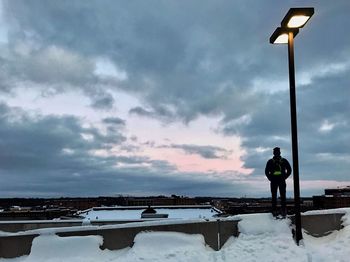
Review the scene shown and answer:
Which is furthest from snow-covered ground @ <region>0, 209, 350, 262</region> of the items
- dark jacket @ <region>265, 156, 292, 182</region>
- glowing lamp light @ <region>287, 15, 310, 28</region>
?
glowing lamp light @ <region>287, 15, 310, 28</region>

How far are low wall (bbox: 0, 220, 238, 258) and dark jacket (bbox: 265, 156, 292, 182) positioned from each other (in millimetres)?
1544

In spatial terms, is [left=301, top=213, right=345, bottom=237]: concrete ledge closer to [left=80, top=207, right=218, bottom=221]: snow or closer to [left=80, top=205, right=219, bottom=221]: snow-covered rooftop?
[left=80, top=205, right=219, bottom=221]: snow-covered rooftop

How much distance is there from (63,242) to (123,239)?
1.30 metres

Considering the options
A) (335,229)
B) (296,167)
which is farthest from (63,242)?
(335,229)

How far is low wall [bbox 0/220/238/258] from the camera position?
10641 mm

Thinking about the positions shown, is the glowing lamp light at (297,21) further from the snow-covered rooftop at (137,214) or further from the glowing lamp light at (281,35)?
the snow-covered rooftop at (137,214)

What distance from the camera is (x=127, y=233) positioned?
35.4 feet

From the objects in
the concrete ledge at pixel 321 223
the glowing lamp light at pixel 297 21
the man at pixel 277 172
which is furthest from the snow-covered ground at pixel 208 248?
the glowing lamp light at pixel 297 21

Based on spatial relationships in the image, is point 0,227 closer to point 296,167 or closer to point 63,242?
point 63,242

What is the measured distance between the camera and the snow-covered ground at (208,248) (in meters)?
10.0

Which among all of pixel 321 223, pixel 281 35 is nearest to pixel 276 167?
pixel 321 223

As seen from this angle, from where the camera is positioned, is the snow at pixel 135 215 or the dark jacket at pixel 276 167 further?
the snow at pixel 135 215

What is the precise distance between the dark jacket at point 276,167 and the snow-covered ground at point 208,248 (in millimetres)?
1173

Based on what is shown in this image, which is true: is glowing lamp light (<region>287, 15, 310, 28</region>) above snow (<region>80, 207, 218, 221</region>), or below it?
above
